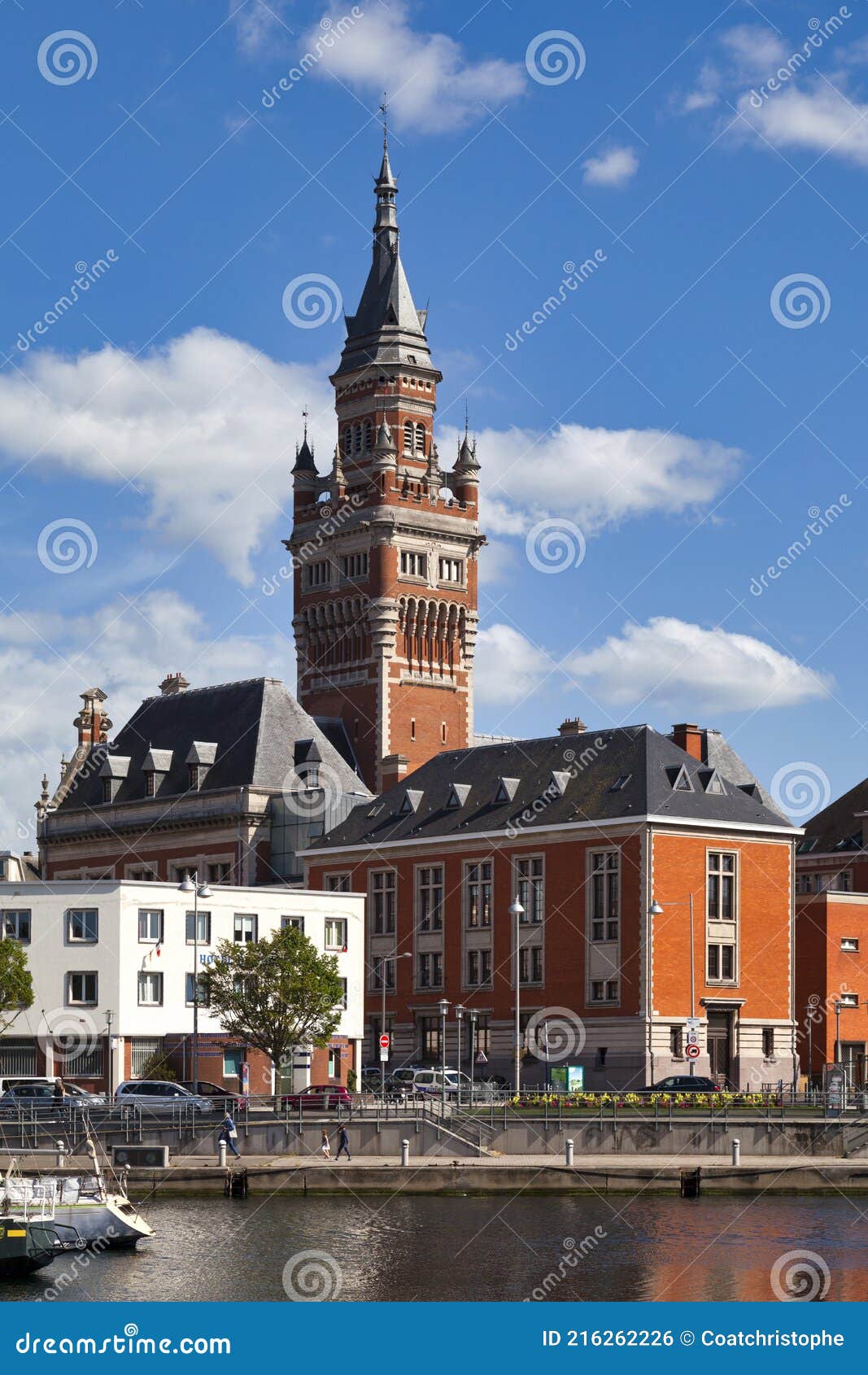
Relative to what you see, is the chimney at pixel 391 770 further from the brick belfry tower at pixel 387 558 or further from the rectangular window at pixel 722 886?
the rectangular window at pixel 722 886

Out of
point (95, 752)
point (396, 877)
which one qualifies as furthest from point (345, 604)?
point (396, 877)

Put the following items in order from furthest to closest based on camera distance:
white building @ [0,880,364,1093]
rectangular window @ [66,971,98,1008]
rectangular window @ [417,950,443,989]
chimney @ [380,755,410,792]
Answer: chimney @ [380,755,410,792]
rectangular window @ [417,950,443,989]
rectangular window @ [66,971,98,1008]
white building @ [0,880,364,1093]

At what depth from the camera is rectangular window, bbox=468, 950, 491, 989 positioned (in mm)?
98562

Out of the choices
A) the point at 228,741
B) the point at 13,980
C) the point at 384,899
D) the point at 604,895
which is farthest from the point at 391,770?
the point at 13,980

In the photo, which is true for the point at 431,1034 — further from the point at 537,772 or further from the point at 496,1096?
the point at 496,1096

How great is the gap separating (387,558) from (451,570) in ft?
19.3

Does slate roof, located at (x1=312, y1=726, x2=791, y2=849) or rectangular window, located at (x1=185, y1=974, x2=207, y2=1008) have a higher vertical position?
slate roof, located at (x1=312, y1=726, x2=791, y2=849)

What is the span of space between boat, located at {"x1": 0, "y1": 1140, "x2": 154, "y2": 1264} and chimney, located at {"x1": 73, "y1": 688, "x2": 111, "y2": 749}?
3558 inches

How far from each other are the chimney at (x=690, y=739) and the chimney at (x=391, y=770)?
22.4 metres

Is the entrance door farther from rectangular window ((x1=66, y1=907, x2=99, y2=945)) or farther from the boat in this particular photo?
the boat

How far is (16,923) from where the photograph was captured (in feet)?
282

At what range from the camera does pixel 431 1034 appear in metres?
101

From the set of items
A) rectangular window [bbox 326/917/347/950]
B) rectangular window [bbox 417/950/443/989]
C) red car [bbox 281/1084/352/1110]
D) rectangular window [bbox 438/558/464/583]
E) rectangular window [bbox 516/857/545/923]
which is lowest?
red car [bbox 281/1084/352/1110]

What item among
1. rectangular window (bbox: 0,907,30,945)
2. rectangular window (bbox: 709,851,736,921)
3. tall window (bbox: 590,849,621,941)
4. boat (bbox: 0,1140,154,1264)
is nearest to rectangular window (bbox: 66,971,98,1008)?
rectangular window (bbox: 0,907,30,945)
